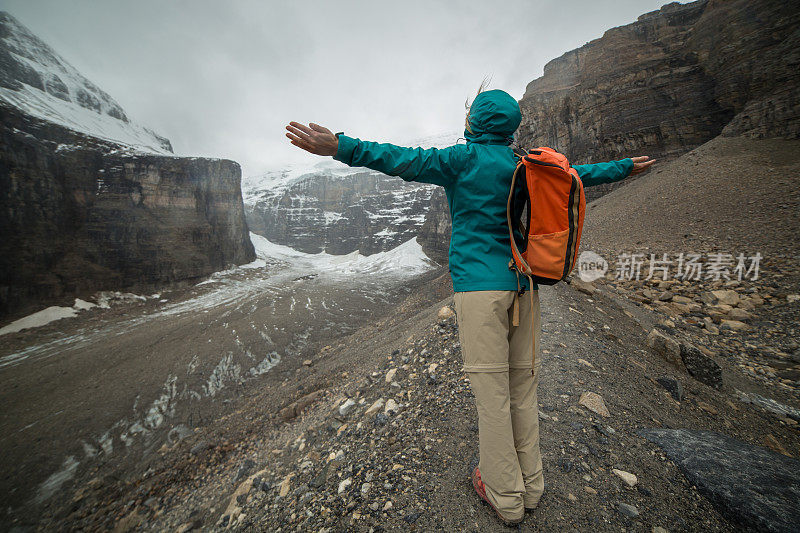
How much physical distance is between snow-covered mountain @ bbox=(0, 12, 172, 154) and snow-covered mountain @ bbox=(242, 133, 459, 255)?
154 feet

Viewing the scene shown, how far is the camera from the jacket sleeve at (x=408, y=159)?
1.50 meters

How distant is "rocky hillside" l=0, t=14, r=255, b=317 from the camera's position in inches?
831

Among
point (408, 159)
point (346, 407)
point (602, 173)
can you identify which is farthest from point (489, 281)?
point (346, 407)

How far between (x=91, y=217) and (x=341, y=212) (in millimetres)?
69912

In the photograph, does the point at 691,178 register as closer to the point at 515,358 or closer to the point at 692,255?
the point at 692,255

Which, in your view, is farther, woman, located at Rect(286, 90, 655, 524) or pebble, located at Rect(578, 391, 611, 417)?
pebble, located at Rect(578, 391, 611, 417)

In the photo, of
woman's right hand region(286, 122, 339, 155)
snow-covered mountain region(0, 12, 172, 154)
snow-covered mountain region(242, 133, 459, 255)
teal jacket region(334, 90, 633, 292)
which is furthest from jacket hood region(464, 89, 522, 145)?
snow-covered mountain region(242, 133, 459, 255)

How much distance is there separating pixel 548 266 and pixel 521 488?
1262 mm

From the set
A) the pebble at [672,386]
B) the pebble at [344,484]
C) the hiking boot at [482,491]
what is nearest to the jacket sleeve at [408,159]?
the hiking boot at [482,491]

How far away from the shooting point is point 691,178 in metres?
13.6

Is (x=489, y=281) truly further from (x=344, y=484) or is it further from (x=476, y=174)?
(x=344, y=484)

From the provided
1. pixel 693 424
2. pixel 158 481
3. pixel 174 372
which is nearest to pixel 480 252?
pixel 693 424

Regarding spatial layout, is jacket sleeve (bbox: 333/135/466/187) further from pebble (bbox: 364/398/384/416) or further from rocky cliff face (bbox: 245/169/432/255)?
rocky cliff face (bbox: 245/169/432/255)

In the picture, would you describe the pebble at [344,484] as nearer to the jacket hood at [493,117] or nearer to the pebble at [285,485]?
the pebble at [285,485]
